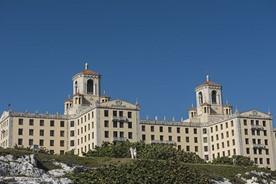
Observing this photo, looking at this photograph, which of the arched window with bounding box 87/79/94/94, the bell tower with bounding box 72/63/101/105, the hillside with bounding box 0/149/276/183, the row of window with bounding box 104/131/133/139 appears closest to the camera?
the hillside with bounding box 0/149/276/183

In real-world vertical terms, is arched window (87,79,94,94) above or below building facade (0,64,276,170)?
above

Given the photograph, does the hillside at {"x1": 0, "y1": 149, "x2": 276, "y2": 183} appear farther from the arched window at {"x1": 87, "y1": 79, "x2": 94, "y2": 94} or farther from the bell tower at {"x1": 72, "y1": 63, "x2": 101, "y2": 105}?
the arched window at {"x1": 87, "y1": 79, "x2": 94, "y2": 94}

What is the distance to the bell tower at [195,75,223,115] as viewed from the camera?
190 m

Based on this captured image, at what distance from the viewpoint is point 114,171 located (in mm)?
92062

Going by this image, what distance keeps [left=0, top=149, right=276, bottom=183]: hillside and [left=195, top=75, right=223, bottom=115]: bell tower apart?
A: 172ft

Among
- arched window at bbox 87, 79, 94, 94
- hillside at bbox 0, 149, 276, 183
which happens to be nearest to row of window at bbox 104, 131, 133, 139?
arched window at bbox 87, 79, 94, 94

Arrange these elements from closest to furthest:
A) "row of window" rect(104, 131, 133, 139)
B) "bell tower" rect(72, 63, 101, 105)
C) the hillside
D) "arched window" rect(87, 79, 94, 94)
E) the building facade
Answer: the hillside < "row of window" rect(104, 131, 133, 139) < the building facade < "bell tower" rect(72, 63, 101, 105) < "arched window" rect(87, 79, 94, 94)

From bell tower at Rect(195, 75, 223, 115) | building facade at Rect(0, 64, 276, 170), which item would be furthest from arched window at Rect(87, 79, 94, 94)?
bell tower at Rect(195, 75, 223, 115)

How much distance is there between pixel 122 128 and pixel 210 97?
131 ft

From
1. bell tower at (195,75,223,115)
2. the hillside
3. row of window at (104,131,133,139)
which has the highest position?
bell tower at (195,75,223,115)

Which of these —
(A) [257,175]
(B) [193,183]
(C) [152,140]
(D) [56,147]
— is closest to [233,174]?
(A) [257,175]

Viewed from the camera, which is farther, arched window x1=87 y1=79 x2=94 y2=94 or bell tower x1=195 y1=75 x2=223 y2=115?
bell tower x1=195 y1=75 x2=223 y2=115

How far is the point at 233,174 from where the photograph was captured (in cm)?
12744

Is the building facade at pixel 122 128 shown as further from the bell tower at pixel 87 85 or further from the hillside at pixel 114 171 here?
the hillside at pixel 114 171
